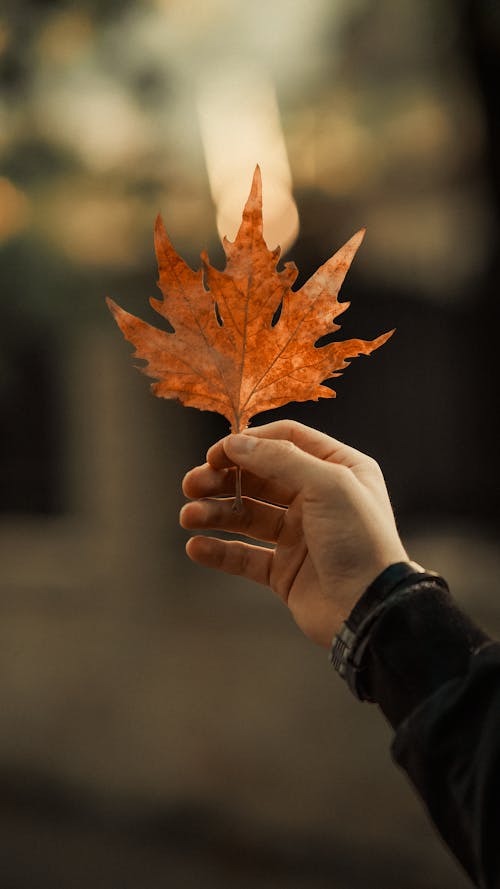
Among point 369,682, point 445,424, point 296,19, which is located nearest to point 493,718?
point 369,682

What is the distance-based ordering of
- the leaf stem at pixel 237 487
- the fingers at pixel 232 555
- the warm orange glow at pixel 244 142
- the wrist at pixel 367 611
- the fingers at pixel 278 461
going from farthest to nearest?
the warm orange glow at pixel 244 142 → the fingers at pixel 232 555 → the leaf stem at pixel 237 487 → the fingers at pixel 278 461 → the wrist at pixel 367 611

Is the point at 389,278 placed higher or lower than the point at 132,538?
higher

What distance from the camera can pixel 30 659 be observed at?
4867 millimetres

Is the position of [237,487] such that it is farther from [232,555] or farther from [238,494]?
[232,555]

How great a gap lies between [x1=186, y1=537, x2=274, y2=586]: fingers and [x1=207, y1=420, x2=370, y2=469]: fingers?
0.17 meters

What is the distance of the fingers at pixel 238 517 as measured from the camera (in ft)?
4.93

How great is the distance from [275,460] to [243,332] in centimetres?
22

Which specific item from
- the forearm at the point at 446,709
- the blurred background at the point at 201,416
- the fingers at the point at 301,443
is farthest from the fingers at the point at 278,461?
the blurred background at the point at 201,416

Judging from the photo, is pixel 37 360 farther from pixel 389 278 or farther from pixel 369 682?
pixel 369 682

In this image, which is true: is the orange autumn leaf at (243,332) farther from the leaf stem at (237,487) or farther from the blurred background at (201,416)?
the blurred background at (201,416)

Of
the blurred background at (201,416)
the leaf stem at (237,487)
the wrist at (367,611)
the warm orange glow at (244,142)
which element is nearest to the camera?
the wrist at (367,611)

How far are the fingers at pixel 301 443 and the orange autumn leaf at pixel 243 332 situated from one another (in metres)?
0.08

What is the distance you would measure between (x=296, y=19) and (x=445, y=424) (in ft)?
6.81

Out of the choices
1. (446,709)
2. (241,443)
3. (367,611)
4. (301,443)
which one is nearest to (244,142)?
(301,443)
